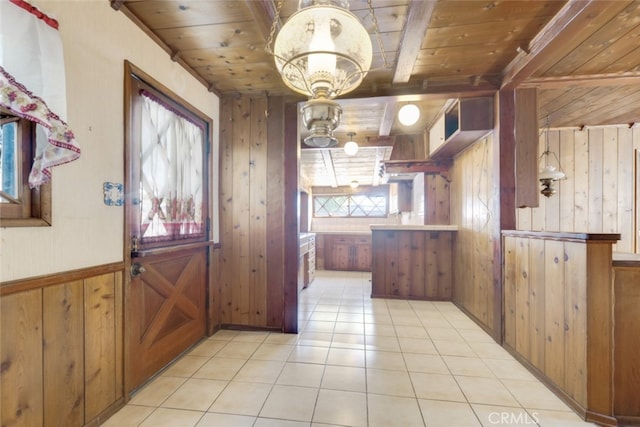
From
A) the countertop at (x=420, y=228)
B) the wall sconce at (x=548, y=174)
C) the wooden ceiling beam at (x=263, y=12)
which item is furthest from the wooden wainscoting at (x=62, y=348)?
the wall sconce at (x=548, y=174)

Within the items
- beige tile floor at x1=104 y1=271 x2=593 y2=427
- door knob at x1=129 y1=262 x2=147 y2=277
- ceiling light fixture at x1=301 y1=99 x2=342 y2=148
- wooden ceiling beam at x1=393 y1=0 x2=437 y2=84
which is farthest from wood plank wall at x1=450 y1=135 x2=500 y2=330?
door knob at x1=129 y1=262 x2=147 y2=277

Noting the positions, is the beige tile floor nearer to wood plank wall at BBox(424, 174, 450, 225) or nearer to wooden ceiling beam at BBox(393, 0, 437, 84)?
wood plank wall at BBox(424, 174, 450, 225)

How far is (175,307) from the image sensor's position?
2334mm

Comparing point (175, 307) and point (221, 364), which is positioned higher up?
point (175, 307)

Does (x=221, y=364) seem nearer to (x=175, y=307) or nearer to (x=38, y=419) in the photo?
(x=175, y=307)

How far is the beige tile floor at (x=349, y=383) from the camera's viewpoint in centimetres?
166

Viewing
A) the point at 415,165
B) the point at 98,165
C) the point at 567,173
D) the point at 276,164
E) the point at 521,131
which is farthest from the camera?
the point at 415,165

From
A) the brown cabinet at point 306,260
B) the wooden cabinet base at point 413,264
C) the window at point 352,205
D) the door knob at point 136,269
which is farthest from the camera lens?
the window at point 352,205

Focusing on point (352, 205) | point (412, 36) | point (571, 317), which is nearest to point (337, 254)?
point (352, 205)

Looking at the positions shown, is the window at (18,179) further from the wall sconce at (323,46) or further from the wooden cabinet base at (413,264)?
the wooden cabinet base at (413,264)

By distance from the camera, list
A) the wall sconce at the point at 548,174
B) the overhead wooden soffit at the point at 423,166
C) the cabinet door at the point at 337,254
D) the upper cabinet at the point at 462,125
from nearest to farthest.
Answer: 1. the upper cabinet at the point at 462,125
2. the wall sconce at the point at 548,174
3. the overhead wooden soffit at the point at 423,166
4. the cabinet door at the point at 337,254

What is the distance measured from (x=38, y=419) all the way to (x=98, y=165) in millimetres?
1273

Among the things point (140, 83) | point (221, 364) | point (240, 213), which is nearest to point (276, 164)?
point (240, 213)

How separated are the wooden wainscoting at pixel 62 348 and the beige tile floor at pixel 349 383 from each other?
0.25 metres
